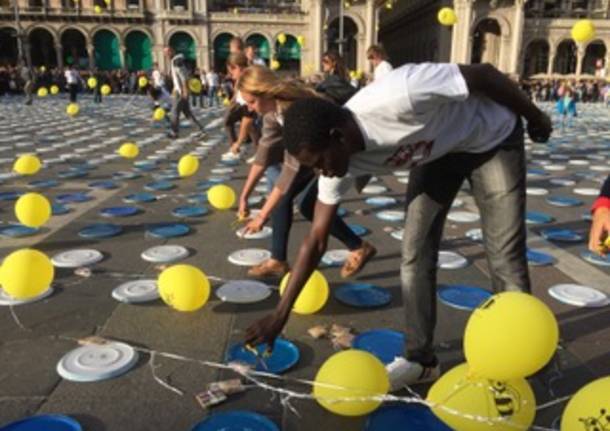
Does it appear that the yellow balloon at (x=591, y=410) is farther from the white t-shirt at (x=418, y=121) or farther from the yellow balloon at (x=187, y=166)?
the yellow balloon at (x=187, y=166)

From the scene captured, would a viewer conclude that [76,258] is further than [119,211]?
No

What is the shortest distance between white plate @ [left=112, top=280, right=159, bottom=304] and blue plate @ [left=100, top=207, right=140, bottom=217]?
86.3 inches

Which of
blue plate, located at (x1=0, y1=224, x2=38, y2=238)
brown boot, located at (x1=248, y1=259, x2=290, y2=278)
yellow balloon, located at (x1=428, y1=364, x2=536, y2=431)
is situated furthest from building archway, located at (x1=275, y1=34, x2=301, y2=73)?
yellow balloon, located at (x1=428, y1=364, x2=536, y2=431)

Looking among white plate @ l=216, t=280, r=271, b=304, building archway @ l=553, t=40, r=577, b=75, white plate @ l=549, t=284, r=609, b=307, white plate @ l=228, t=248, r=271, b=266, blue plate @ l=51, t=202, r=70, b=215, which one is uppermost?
building archway @ l=553, t=40, r=577, b=75

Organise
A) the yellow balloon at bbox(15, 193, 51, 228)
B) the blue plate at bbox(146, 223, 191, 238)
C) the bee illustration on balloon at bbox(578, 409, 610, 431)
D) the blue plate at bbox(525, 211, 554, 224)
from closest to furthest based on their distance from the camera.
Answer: the bee illustration on balloon at bbox(578, 409, 610, 431), the yellow balloon at bbox(15, 193, 51, 228), the blue plate at bbox(146, 223, 191, 238), the blue plate at bbox(525, 211, 554, 224)

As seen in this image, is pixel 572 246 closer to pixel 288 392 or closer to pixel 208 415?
pixel 288 392

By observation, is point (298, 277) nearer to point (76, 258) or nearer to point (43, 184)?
point (76, 258)

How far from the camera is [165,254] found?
185 inches

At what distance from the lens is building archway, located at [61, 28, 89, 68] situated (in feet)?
183

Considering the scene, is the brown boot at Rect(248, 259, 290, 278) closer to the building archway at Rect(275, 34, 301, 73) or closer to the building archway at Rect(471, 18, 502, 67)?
the building archway at Rect(275, 34, 301, 73)

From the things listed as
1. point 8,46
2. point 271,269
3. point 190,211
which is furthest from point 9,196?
point 8,46

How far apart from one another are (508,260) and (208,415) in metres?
1.65

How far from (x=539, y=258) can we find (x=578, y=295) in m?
0.84

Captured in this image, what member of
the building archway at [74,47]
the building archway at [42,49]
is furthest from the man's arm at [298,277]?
the building archway at [42,49]
